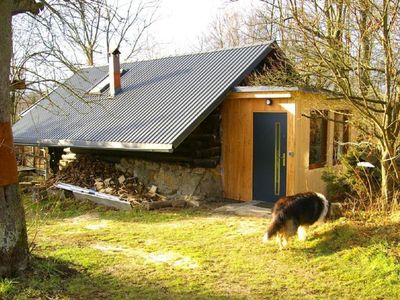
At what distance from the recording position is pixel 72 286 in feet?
16.8

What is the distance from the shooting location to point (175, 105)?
11.5 metres

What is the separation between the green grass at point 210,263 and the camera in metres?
5.03

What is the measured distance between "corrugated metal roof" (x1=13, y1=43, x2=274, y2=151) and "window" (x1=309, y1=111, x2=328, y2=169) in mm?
2316

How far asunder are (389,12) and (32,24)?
19.4ft

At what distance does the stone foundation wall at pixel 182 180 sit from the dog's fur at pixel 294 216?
4359mm

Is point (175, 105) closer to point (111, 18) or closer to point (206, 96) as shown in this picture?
point (206, 96)

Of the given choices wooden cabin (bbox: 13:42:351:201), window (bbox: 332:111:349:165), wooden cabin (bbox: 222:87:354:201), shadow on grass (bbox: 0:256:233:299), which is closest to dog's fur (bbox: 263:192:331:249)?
shadow on grass (bbox: 0:256:233:299)

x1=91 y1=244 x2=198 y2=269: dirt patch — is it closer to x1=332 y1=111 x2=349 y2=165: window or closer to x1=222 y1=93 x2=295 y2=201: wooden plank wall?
x1=222 y1=93 x2=295 y2=201: wooden plank wall

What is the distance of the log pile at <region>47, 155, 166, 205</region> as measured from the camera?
11.1m

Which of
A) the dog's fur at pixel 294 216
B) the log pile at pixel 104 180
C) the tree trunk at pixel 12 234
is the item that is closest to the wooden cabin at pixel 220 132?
the log pile at pixel 104 180

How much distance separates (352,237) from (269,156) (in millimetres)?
4072

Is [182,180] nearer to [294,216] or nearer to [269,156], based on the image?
[269,156]

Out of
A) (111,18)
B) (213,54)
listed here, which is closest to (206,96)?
(213,54)

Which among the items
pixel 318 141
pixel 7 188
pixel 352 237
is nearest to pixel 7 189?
pixel 7 188
